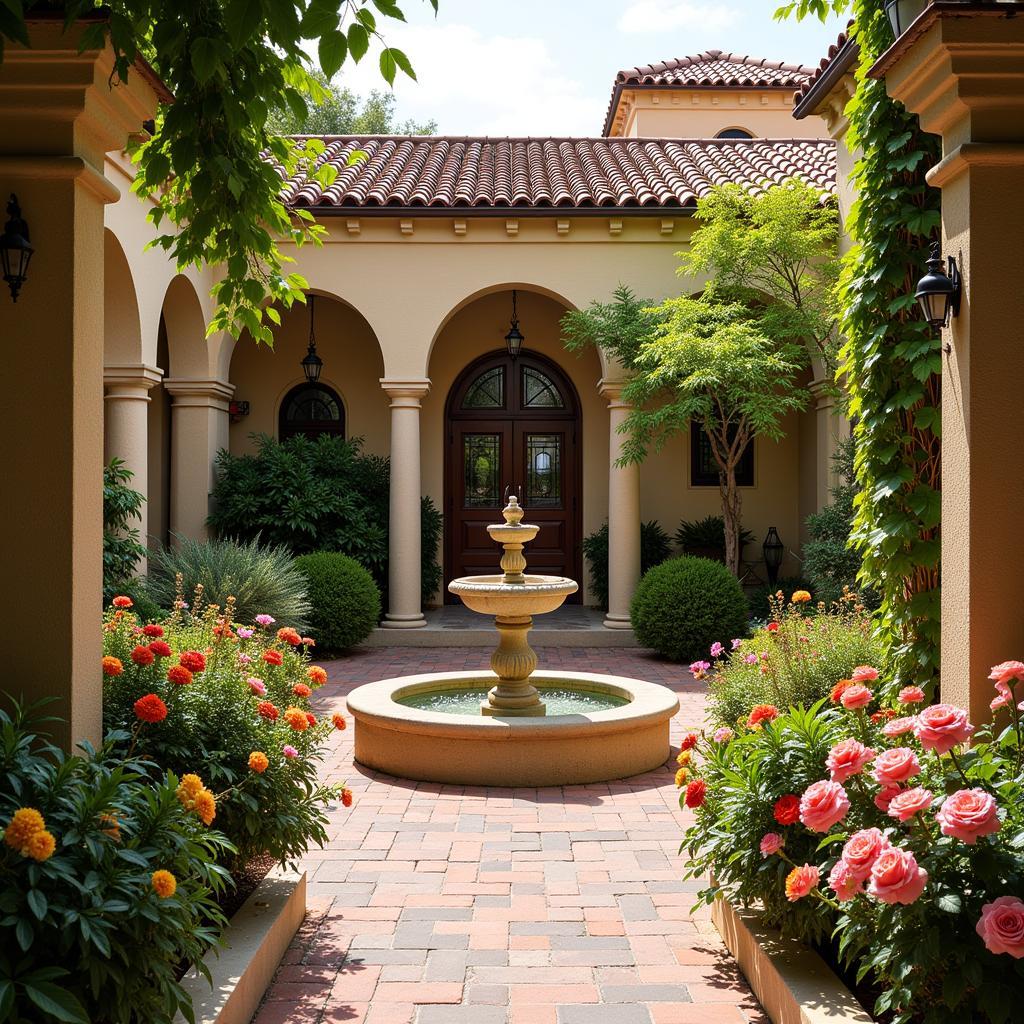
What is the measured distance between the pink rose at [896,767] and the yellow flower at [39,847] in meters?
2.15

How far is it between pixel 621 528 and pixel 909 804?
10.6 meters

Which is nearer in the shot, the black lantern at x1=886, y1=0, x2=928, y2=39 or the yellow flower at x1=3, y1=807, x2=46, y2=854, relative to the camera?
the yellow flower at x1=3, y1=807, x2=46, y2=854

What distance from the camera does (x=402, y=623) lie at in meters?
13.1

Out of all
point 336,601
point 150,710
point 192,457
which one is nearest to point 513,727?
point 150,710

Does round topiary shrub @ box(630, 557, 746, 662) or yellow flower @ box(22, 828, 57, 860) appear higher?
yellow flower @ box(22, 828, 57, 860)

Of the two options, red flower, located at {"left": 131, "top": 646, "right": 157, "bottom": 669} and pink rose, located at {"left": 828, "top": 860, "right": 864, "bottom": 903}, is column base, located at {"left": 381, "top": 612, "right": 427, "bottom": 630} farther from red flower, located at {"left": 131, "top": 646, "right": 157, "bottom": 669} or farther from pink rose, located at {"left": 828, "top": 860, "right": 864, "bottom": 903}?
pink rose, located at {"left": 828, "top": 860, "right": 864, "bottom": 903}

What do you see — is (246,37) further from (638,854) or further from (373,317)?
(373,317)

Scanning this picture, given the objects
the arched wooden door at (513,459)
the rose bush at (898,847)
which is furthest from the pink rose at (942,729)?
the arched wooden door at (513,459)

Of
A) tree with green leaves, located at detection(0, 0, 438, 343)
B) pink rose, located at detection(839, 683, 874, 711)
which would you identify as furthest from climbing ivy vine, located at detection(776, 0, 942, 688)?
tree with green leaves, located at detection(0, 0, 438, 343)

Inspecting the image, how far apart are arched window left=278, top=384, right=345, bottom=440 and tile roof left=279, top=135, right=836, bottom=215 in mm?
3147

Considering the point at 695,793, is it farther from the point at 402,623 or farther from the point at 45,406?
the point at 402,623

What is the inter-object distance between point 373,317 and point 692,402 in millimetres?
4385

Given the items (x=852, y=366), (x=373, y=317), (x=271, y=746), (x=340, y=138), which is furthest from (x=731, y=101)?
(x=271, y=746)

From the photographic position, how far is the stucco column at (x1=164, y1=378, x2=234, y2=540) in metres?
13.2
